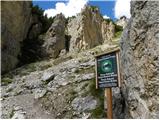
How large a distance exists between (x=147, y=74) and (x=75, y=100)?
574 cm

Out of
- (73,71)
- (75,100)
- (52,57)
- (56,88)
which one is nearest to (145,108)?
(75,100)

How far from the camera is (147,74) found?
30.5 feet

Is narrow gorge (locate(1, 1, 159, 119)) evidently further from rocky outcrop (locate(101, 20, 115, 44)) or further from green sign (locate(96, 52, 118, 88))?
rocky outcrop (locate(101, 20, 115, 44))

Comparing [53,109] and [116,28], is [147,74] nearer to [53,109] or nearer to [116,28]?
[53,109]

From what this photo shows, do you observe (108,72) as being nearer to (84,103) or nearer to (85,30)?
(84,103)

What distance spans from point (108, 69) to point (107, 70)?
0.05m

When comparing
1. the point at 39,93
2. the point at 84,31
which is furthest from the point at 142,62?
the point at 84,31

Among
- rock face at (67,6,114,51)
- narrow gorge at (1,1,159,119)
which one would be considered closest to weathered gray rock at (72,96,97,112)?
narrow gorge at (1,1,159,119)

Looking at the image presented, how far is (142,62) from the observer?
376 inches

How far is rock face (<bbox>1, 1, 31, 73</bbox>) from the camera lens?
2513 cm

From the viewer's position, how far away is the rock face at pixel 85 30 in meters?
33.8

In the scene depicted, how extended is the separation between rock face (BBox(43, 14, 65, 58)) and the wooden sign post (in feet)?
66.2

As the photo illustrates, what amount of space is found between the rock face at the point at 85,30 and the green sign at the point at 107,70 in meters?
22.8

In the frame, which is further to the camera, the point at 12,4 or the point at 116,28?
the point at 116,28
